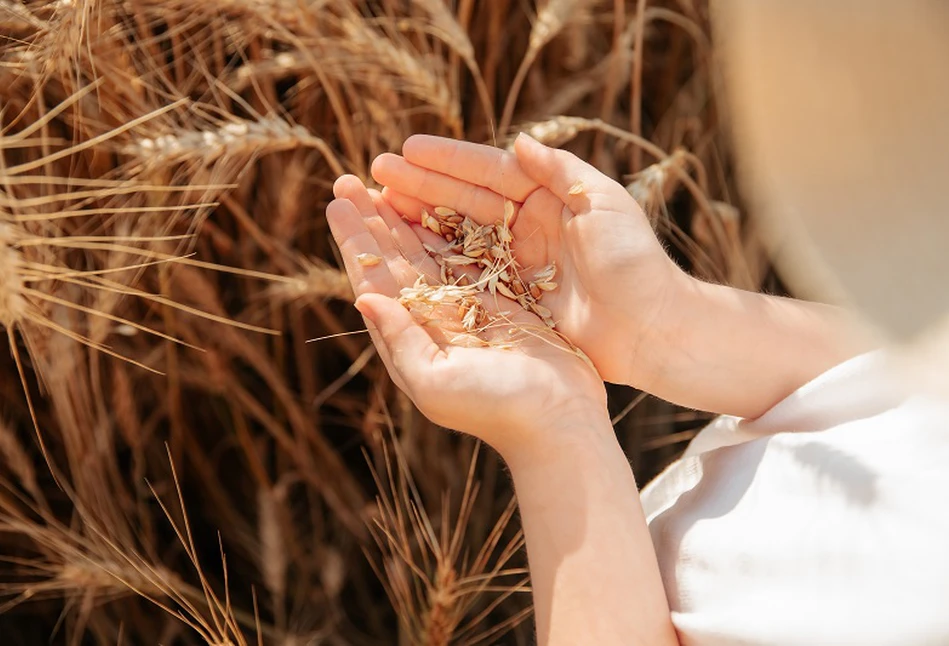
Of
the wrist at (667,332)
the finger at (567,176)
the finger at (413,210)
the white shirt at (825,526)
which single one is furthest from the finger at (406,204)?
the white shirt at (825,526)

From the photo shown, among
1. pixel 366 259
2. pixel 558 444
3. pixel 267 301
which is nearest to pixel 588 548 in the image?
pixel 558 444

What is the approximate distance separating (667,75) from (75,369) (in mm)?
918

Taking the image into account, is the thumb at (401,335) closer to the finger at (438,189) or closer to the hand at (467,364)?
the hand at (467,364)

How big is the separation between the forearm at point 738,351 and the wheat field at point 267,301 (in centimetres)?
17

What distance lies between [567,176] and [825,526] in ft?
1.19

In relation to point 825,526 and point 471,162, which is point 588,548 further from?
point 471,162

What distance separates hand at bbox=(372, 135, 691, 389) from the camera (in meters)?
0.75

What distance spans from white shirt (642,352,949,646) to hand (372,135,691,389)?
0.45 ft

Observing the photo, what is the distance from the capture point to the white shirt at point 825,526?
605 millimetres

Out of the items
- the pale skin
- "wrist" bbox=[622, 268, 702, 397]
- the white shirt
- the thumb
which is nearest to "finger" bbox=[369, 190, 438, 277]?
the pale skin

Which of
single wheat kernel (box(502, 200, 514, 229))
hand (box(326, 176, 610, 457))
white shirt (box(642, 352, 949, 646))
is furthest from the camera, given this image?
single wheat kernel (box(502, 200, 514, 229))

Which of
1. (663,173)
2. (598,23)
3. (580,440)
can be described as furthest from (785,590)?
(598,23)

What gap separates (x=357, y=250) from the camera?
0.77 m

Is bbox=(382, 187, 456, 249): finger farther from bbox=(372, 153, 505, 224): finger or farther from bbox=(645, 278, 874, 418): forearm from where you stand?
bbox=(645, 278, 874, 418): forearm
